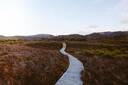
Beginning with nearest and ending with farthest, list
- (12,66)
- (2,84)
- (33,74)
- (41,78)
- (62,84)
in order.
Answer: (2,84) < (62,84) < (41,78) < (33,74) < (12,66)

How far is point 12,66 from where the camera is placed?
70.2ft

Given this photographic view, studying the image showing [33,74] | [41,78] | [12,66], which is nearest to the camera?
[41,78]

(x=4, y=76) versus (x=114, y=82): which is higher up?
(x=4, y=76)

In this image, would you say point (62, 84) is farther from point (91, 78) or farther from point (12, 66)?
point (12, 66)

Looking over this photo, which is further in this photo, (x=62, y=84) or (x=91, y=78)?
(x=91, y=78)

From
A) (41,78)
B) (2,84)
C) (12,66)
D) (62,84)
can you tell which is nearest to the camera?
(2,84)

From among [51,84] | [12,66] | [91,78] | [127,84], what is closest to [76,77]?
[91,78]

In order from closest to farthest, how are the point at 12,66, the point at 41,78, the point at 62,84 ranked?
the point at 62,84 < the point at 41,78 < the point at 12,66

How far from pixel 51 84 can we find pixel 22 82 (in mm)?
2186

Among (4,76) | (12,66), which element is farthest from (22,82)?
(12,66)

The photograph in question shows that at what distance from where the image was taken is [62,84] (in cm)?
1700

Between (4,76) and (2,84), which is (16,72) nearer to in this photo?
(4,76)

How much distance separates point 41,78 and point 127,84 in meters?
7.63

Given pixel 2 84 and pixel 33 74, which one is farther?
pixel 33 74
